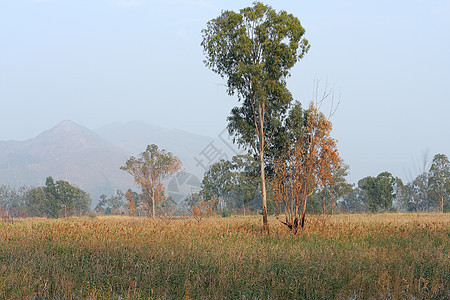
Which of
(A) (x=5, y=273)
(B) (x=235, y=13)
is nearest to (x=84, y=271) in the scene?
(A) (x=5, y=273)

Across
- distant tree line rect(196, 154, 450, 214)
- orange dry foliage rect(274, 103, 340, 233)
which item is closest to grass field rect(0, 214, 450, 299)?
orange dry foliage rect(274, 103, 340, 233)

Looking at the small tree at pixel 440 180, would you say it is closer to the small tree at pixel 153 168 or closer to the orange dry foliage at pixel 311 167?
the small tree at pixel 153 168

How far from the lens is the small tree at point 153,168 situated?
180ft

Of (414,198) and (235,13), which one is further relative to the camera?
(414,198)

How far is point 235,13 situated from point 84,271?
1411 cm

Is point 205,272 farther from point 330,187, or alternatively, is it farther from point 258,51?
point 330,187

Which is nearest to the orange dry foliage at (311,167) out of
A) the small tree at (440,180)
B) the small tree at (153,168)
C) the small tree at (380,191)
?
the small tree at (153,168)

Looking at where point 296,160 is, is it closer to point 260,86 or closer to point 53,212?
point 260,86

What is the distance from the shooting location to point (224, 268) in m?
8.82

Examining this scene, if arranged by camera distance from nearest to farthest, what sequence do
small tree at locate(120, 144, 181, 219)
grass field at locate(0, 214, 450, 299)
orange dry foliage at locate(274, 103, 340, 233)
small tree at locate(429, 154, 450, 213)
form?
grass field at locate(0, 214, 450, 299) < orange dry foliage at locate(274, 103, 340, 233) < small tree at locate(120, 144, 181, 219) < small tree at locate(429, 154, 450, 213)

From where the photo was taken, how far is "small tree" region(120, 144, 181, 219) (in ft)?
180

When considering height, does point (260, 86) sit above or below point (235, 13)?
below

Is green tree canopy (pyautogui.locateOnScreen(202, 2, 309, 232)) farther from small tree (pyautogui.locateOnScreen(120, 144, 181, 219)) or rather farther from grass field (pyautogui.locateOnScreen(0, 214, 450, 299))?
small tree (pyautogui.locateOnScreen(120, 144, 181, 219))

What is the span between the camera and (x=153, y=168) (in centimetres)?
5541
